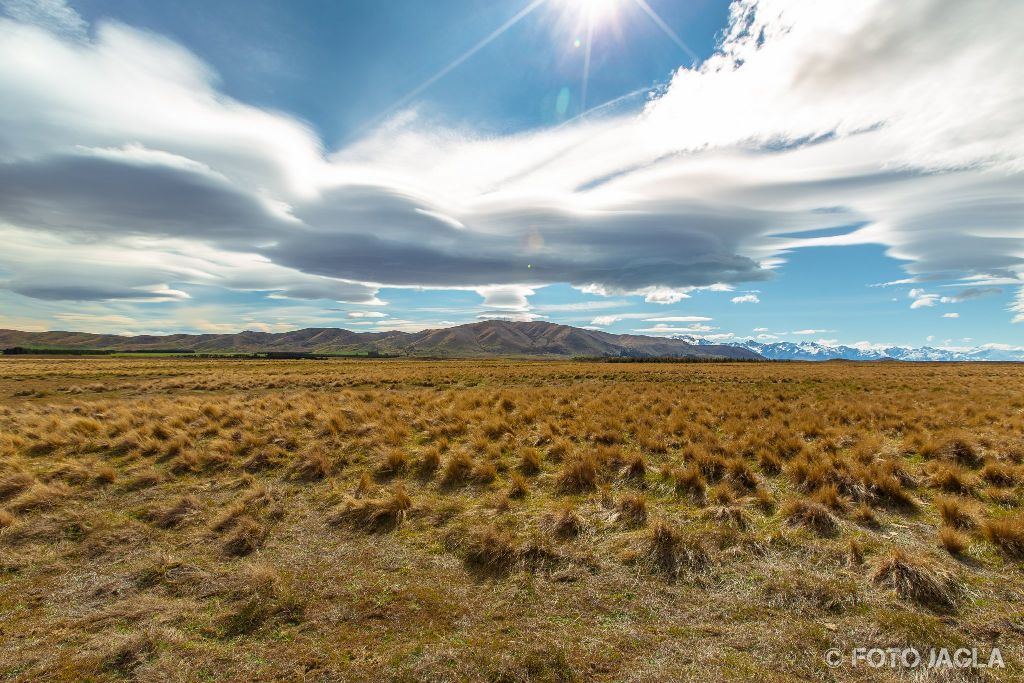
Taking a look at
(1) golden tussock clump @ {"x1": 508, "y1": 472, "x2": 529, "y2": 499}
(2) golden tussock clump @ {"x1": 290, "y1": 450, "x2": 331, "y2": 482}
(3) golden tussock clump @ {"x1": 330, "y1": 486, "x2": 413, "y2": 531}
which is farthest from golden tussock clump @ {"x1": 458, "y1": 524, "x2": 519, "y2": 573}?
(2) golden tussock clump @ {"x1": 290, "y1": 450, "x2": 331, "y2": 482}

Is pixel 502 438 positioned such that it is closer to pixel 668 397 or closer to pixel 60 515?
pixel 60 515

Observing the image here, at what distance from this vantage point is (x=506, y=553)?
22.0ft

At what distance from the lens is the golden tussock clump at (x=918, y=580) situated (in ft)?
17.3

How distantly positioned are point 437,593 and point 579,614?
2003mm

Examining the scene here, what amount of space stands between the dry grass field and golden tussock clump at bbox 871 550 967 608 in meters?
0.03

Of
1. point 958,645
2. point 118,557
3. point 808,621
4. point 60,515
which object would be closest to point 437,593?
point 808,621

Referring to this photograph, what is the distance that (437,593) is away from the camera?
231 inches

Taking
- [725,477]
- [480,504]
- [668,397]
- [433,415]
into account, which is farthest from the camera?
[668,397]

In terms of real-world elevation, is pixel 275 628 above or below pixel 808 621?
below

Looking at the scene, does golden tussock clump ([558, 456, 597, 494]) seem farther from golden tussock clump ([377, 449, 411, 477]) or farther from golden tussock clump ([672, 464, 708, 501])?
golden tussock clump ([377, 449, 411, 477])

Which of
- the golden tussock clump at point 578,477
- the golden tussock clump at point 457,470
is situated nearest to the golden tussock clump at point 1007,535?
the golden tussock clump at point 578,477

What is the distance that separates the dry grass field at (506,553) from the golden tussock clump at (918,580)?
0.10ft

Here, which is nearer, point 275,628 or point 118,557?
point 275,628

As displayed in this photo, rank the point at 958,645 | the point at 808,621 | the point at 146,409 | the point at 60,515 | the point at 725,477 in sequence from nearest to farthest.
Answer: the point at 958,645, the point at 808,621, the point at 60,515, the point at 725,477, the point at 146,409
